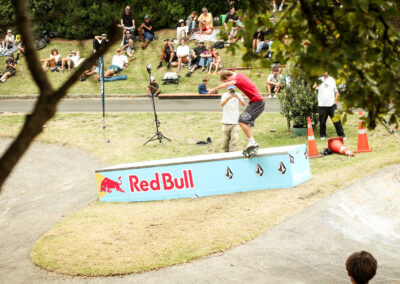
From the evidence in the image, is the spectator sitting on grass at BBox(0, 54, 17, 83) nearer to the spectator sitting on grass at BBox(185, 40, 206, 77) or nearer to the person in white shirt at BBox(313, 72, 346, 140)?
the spectator sitting on grass at BBox(185, 40, 206, 77)

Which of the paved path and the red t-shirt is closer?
the paved path

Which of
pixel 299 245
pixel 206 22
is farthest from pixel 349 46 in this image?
pixel 206 22

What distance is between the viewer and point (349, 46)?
5047 mm

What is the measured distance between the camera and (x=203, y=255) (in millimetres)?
8641

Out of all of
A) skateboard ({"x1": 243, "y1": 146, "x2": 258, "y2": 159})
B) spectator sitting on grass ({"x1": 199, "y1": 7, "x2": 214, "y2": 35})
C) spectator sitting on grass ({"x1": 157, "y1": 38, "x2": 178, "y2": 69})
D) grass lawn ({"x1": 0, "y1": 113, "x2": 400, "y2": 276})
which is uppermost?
spectator sitting on grass ({"x1": 199, "y1": 7, "x2": 214, "y2": 35})

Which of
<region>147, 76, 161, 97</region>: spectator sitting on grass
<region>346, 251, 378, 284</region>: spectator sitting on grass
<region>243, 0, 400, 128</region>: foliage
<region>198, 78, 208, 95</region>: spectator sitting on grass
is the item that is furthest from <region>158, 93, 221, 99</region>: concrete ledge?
<region>346, 251, 378, 284</region>: spectator sitting on grass

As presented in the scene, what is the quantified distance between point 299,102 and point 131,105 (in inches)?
372

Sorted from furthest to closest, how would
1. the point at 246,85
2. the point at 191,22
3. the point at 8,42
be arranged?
the point at 8,42 < the point at 191,22 < the point at 246,85

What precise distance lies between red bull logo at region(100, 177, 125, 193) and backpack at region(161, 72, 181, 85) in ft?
39.3

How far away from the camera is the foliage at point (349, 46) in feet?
15.9

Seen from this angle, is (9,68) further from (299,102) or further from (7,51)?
(299,102)

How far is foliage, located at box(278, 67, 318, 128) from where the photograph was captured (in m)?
16.0

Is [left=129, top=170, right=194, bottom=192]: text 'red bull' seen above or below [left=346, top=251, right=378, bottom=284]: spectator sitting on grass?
below

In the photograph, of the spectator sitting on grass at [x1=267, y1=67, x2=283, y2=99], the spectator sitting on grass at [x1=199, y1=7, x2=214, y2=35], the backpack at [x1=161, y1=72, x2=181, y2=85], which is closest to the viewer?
the spectator sitting on grass at [x1=267, y1=67, x2=283, y2=99]
